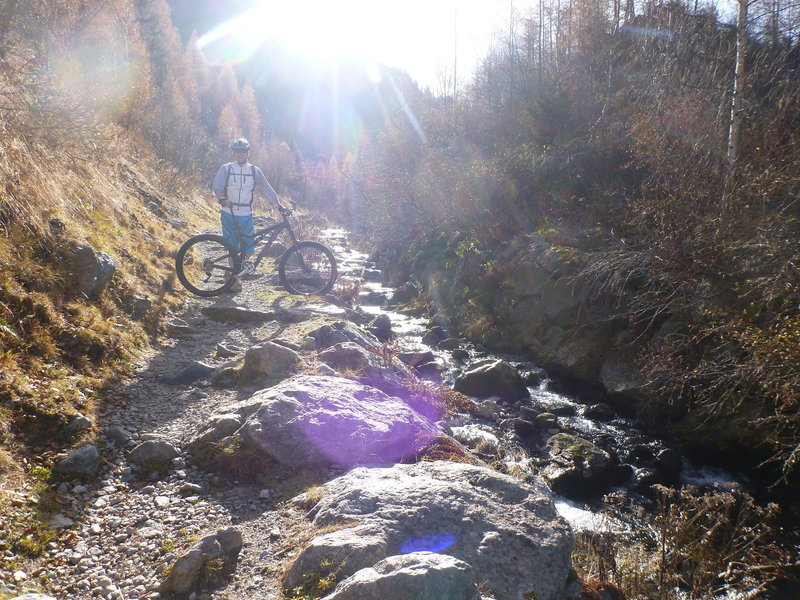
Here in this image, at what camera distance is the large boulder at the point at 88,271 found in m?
5.52

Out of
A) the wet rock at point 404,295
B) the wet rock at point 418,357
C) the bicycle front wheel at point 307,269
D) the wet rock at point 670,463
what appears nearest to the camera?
the wet rock at point 670,463

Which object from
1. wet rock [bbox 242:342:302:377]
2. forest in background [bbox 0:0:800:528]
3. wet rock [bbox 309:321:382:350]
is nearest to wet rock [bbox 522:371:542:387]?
forest in background [bbox 0:0:800:528]

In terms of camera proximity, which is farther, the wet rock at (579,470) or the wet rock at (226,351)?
the wet rock at (226,351)

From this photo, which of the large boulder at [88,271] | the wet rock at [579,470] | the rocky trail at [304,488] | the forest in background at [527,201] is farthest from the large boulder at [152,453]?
the wet rock at [579,470]

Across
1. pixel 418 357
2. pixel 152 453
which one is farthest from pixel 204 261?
pixel 152 453

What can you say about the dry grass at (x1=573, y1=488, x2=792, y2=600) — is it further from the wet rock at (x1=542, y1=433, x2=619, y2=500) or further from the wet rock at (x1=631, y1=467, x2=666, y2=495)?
the wet rock at (x1=631, y1=467, x2=666, y2=495)

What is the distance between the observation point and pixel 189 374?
18.3ft

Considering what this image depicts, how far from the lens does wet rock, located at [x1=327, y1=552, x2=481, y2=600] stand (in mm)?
2090

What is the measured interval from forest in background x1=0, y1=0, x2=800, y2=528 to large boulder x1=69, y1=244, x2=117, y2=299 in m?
0.21

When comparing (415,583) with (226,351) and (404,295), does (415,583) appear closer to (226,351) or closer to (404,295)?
(226,351)

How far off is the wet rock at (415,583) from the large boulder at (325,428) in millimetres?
1884

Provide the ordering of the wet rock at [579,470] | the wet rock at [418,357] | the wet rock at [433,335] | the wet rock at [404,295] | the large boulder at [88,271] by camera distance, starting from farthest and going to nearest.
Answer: the wet rock at [404,295]
the wet rock at [433,335]
the wet rock at [418,357]
the wet rock at [579,470]
the large boulder at [88,271]

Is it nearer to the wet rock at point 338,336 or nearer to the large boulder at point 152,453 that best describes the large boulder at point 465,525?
the large boulder at point 152,453

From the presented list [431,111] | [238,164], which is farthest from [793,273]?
[431,111]
